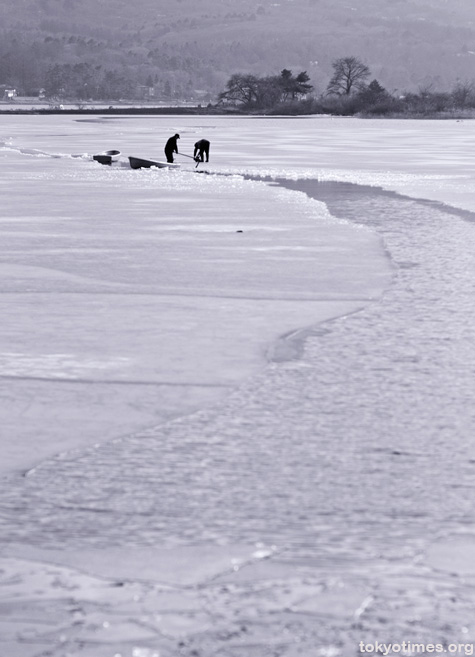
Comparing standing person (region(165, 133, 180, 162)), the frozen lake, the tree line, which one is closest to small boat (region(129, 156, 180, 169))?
standing person (region(165, 133, 180, 162))

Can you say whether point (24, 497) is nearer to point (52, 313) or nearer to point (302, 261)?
point (52, 313)

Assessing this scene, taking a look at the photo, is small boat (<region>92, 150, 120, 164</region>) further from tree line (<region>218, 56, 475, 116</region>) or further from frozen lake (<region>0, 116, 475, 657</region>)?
tree line (<region>218, 56, 475, 116</region>)

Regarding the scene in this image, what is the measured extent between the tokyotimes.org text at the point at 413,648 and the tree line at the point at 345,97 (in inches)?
5924

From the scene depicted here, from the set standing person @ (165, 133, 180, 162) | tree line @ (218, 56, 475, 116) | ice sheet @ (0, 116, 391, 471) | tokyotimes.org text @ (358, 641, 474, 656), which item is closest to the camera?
tokyotimes.org text @ (358, 641, 474, 656)

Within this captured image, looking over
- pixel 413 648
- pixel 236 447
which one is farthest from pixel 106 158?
pixel 413 648

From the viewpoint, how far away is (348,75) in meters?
195

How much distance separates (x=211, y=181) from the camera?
1200 inches

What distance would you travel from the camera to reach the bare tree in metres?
195

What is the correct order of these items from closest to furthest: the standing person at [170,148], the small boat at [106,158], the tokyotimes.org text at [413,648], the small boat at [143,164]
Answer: the tokyotimes.org text at [413,648], the small boat at [143,164], the standing person at [170,148], the small boat at [106,158]

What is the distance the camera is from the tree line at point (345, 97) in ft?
523

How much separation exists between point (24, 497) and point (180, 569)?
1.23 m

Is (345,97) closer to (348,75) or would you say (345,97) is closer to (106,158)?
(348,75)

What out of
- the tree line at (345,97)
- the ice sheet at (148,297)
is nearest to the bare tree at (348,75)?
the tree line at (345,97)

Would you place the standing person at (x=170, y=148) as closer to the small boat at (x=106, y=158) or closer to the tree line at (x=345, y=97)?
the small boat at (x=106, y=158)
